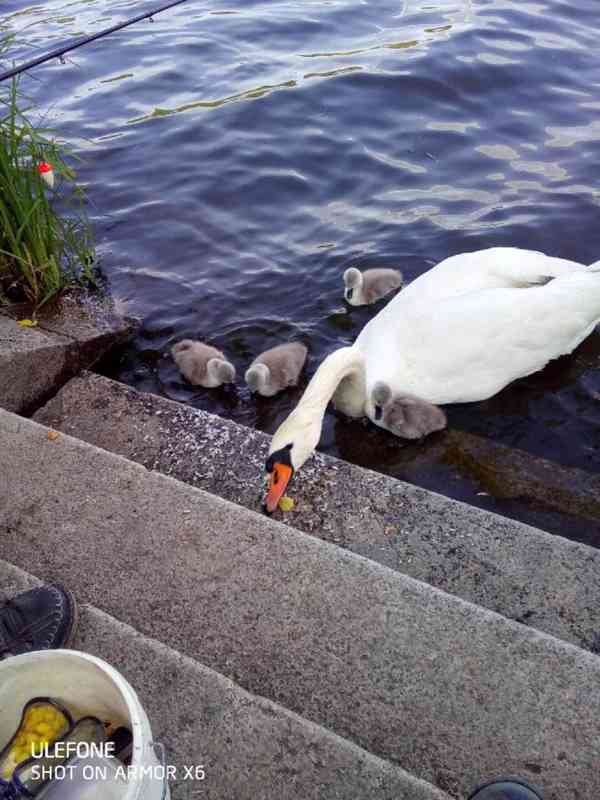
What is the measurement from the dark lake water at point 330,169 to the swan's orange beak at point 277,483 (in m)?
1.34

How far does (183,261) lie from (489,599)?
4877 mm

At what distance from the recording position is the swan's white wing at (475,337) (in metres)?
4.94

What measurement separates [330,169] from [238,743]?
22.8ft

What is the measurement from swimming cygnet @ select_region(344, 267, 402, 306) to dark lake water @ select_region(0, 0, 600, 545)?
13 centimetres

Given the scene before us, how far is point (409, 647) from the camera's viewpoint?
2.62 meters

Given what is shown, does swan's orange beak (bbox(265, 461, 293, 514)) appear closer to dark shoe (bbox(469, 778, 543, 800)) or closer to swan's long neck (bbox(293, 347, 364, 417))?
swan's long neck (bbox(293, 347, 364, 417))

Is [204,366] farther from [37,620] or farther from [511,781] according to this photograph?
[511,781]

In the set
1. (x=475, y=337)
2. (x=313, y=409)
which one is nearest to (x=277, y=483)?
(x=313, y=409)

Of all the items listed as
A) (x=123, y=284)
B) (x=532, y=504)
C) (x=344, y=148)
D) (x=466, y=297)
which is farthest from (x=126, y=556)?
(x=344, y=148)

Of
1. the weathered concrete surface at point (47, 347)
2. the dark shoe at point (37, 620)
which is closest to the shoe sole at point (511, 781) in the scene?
the dark shoe at point (37, 620)

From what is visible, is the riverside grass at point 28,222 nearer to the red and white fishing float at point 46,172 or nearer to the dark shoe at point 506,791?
the red and white fishing float at point 46,172

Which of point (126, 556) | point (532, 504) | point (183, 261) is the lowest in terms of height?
point (532, 504)

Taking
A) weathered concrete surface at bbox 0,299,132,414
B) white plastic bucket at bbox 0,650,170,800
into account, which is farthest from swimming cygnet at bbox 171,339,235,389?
white plastic bucket at bbox 0,650,170,800

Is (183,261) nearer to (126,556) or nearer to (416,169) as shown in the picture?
(416,169)
